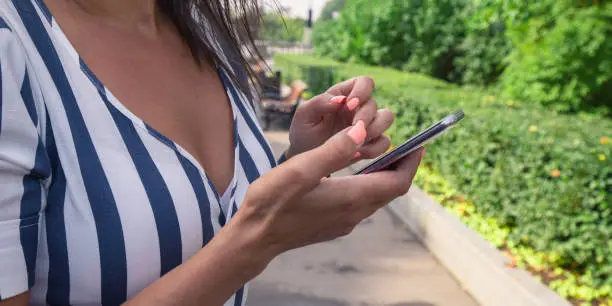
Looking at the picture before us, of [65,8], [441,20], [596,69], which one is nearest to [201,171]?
[65,8]

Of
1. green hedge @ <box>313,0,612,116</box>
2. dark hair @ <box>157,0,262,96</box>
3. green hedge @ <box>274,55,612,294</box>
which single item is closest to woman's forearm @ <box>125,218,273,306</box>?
dark hair @ <box>157,0,262,96</box>

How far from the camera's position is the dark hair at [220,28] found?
154cm

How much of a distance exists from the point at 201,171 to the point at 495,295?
352cm

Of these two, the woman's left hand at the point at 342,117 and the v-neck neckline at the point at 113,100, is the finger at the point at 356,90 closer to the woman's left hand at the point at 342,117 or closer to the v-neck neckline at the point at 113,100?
the woman's left hand at the point at 342,117

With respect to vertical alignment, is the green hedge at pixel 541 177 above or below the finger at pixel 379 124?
below

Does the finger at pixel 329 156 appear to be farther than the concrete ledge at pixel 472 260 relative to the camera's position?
No

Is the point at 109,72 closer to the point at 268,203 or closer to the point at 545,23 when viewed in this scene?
the point at 268,203

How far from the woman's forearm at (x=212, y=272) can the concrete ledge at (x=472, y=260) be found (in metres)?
3.26

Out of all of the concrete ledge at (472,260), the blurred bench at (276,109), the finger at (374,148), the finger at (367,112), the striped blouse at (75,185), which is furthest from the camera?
the blurred bench at (276,109)

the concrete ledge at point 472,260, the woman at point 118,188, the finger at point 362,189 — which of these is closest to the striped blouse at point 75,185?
the woman at point 118,188

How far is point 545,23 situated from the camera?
9102 millimetres

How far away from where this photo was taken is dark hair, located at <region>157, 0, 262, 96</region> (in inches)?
60.7

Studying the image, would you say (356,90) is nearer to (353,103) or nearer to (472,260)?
(353,103)

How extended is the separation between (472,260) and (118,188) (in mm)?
4006
